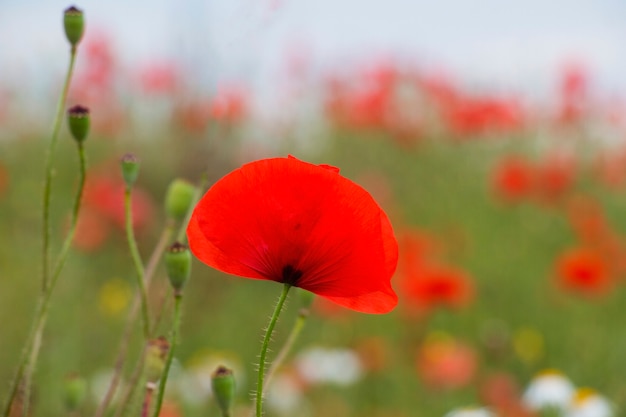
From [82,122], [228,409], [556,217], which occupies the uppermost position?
[556,217]

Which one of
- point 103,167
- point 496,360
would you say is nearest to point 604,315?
point 496,360

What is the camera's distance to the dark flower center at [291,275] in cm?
67

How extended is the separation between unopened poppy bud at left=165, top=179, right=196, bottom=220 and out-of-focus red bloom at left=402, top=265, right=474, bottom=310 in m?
1.65

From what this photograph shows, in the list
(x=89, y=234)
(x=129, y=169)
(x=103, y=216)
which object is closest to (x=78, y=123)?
(x=129, y=169)

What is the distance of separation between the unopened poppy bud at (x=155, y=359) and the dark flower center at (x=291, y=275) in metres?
0.14

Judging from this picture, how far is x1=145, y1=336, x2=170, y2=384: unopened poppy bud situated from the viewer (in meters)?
0.74

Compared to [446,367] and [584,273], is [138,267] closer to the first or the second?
Answer: [446,367]

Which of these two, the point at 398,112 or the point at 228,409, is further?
the point at 398,112

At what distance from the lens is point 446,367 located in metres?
2.45

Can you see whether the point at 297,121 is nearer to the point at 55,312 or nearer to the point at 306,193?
the point at 55,312

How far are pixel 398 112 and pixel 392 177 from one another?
521mm

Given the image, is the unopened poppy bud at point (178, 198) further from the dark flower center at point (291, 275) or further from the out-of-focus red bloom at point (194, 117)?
the out-of-focus red bloom at point (194, 117)

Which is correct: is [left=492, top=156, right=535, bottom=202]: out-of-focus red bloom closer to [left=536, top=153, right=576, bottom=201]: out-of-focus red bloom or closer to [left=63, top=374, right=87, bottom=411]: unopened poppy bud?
[left=536, top=153, right=576, bottom=201]: out-of-focus red bloom

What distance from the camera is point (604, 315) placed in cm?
334
